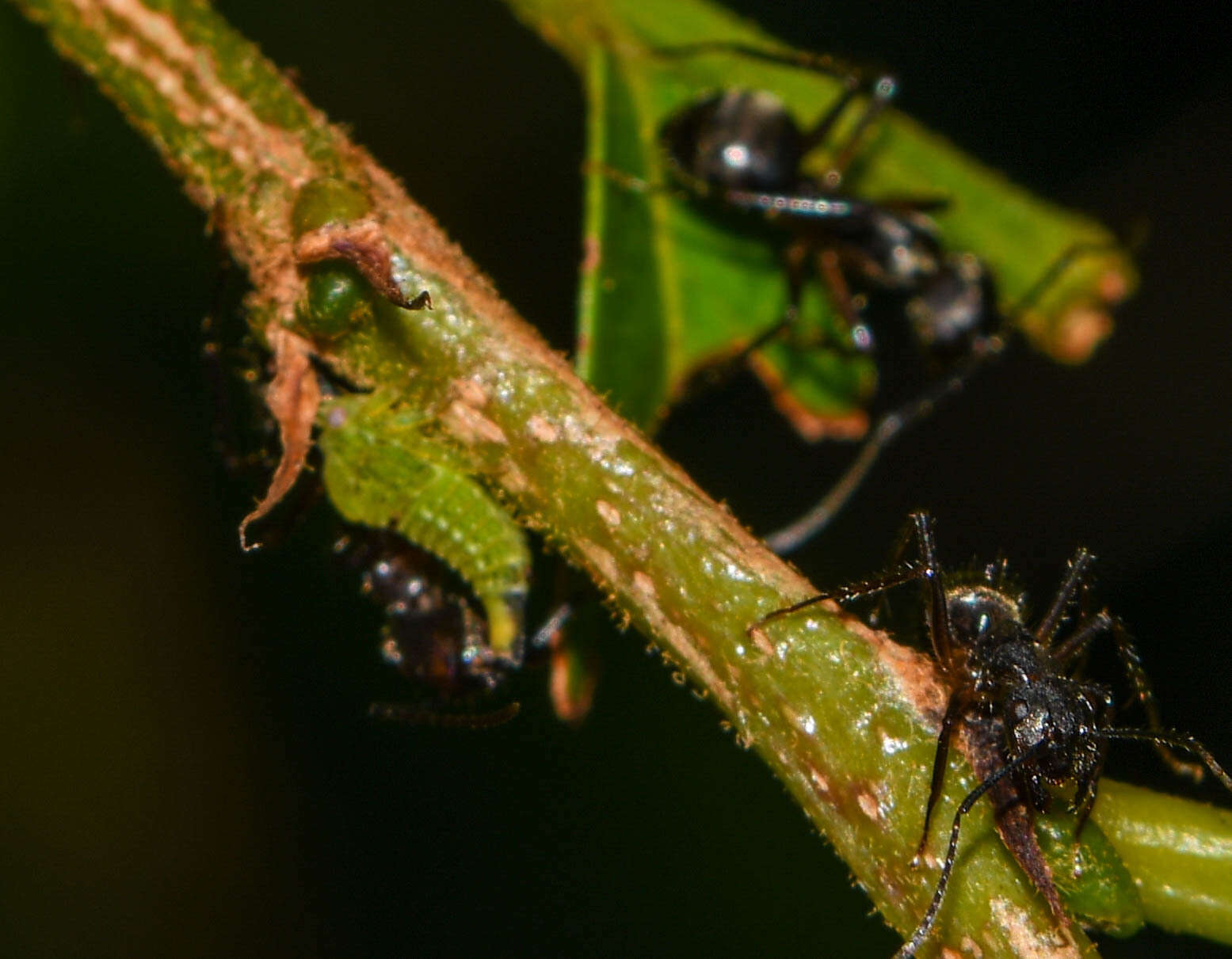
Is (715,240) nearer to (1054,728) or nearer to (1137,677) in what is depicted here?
(1137,677)

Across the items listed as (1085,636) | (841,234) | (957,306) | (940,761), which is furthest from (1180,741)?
(957,306)

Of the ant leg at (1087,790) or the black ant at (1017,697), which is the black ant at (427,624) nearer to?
the black ant at (1017,697)

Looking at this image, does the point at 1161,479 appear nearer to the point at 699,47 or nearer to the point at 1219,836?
the point at 699,47

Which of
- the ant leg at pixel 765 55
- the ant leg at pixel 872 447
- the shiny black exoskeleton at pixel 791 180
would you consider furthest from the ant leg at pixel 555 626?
the ant leg at pixel 765 55

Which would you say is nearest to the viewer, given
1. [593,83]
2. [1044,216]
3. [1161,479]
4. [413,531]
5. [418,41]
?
[413,531]

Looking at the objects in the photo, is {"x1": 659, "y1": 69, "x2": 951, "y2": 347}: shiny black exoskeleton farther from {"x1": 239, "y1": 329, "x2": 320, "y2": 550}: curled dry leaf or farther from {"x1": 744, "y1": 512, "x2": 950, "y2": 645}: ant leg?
{"x1": 239, "y1": 329, "x2": 320, "y2": 550}: curled dry leaf

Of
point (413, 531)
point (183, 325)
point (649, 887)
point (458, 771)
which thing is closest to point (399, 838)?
point (458, 771)
